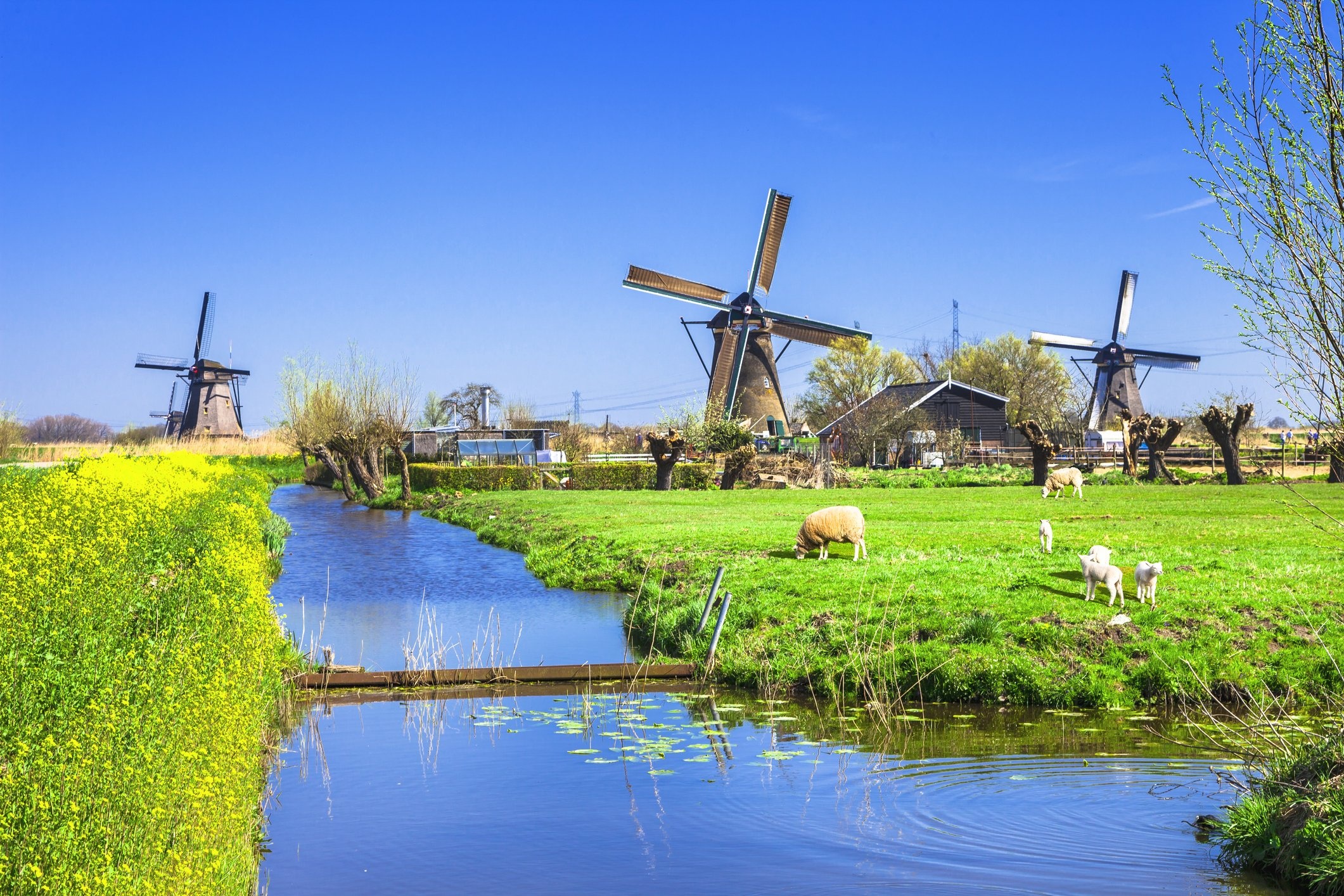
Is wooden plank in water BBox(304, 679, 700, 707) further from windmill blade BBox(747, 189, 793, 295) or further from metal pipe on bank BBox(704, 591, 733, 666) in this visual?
windmill blade BBox(747, 189, 793, 295)

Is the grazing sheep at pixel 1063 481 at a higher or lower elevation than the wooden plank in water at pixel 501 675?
higher

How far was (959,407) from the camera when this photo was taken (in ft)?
222

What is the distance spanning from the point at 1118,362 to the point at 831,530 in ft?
218

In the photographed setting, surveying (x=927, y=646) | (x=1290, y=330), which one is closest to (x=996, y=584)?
(x=927, y=646)

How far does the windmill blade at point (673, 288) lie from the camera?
58969 mm

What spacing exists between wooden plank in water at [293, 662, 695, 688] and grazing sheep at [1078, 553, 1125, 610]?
188 inches

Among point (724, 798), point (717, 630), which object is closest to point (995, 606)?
point (717, 630)

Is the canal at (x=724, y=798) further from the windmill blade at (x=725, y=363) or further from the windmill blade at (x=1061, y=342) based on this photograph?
the windmill blade at (x=1061, y=342)

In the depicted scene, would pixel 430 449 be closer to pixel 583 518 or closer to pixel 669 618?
pixel 583 518

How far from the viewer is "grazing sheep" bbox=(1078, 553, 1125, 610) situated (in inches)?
523

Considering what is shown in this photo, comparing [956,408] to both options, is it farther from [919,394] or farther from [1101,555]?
[1101,555]

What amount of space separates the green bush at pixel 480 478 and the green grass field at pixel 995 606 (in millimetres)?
21905

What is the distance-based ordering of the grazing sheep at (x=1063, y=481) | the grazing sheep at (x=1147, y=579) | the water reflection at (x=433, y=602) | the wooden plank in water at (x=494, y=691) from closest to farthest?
the wooden plank in water at (x=494, y=691), the grazing sheep at (x=1147, y=579), the water reflection at (x=433, y=602), the grazing sheep at (x=1063, y=481)

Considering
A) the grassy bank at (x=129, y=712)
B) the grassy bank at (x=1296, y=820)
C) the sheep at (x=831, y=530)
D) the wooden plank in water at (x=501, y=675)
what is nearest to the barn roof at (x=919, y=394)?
the sheep at (x=831, y=530)
